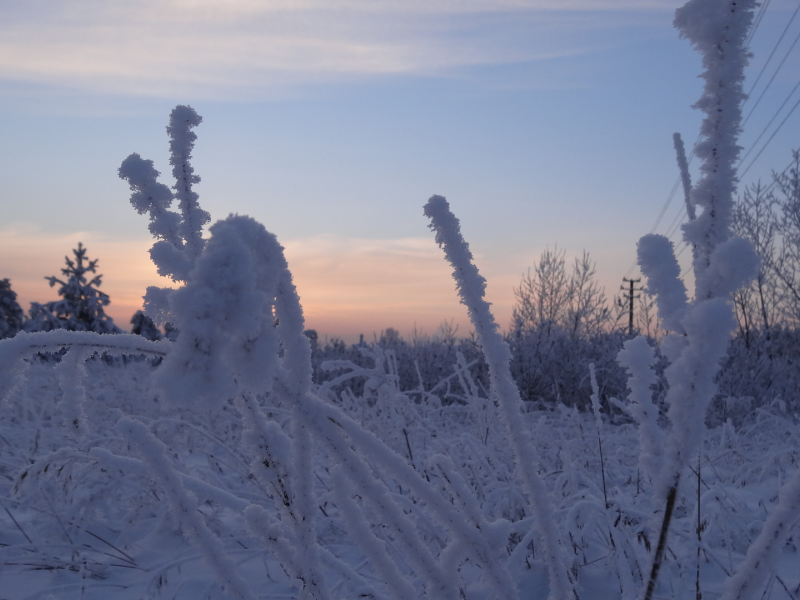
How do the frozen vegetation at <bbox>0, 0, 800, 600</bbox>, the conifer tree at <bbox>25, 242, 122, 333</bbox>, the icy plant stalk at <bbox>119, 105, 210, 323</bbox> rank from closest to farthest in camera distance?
the frozen vegetation at <bbox>0, 0, 800, 600</bbox> < the icy plant stalk at <bbox>119, 105, 210, 323</bbox> < the conifer tree at <bbox>25, 242, 122, 333</bbox>

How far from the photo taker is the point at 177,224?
99 centimetres

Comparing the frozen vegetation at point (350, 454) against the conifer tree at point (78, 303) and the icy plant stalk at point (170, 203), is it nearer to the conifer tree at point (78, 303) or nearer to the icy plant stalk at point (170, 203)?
the icy plant stalk at point (170, 203)

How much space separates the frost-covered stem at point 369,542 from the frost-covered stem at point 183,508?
0.79 feet

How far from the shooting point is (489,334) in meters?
1.00

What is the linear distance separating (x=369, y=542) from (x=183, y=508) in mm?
343

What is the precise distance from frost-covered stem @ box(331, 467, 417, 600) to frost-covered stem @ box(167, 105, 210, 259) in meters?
0.47

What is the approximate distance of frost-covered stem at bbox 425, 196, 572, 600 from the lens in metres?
0.98

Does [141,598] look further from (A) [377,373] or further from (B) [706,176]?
(B) [706,176]

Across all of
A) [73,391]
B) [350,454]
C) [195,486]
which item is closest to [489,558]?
[350,454]

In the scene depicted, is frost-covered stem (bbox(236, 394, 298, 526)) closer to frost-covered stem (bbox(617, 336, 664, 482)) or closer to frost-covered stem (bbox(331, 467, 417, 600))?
frost-covered stem (bbox(331, 467, 417, 600))

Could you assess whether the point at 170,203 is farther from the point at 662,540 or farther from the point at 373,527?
the point at 373,527

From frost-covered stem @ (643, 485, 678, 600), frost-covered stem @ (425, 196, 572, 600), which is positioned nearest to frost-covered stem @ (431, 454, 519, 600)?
frost-covered stem @ (425, 196, 572, 600)

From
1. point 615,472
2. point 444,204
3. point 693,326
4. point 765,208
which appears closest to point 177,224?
point 444,204

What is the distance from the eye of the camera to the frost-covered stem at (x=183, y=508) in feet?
3.24
